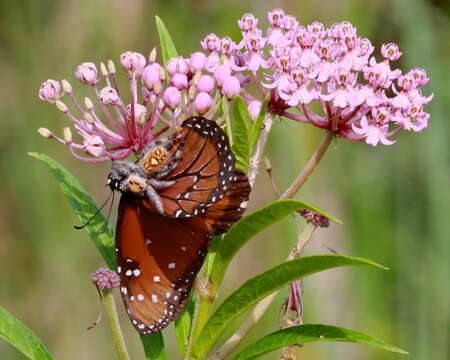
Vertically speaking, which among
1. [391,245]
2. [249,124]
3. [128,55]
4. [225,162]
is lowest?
[225,162]

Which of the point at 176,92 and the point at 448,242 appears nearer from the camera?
the point at 176,92

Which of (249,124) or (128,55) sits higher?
(128,55)

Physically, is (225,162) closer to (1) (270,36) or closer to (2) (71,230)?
(1) (270,36)

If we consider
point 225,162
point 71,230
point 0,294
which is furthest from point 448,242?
point 0,294

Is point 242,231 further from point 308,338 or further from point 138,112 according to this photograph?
point 138,112

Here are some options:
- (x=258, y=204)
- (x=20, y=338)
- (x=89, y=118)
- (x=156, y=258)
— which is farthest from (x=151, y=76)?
(x=258, y=204)

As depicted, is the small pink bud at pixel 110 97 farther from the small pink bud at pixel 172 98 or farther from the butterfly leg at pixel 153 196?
the butterfly leg at pixel 153 196

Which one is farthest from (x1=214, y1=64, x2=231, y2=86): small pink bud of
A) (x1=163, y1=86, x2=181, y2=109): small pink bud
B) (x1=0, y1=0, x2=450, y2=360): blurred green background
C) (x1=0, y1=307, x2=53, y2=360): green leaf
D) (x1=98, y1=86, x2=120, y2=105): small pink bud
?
(x1=0, y1=0, x2=450, y2=360): blurred green background
